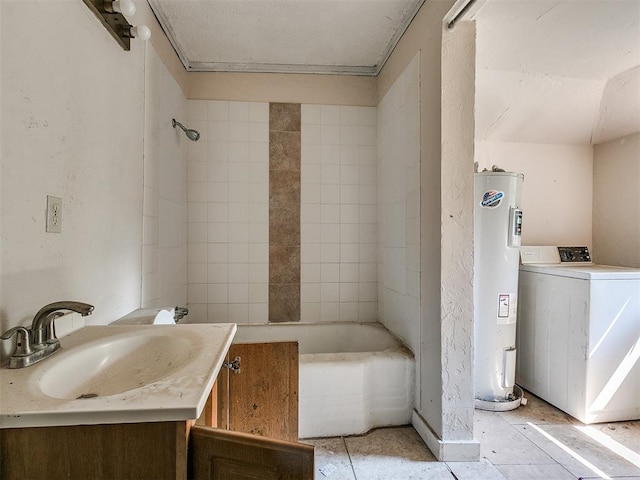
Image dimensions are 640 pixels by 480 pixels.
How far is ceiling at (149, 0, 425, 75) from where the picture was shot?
1.79 metres

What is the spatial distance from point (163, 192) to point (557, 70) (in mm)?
2601

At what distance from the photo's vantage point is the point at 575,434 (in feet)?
5.84

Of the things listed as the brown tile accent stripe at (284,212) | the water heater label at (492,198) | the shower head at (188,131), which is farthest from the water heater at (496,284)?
the shower head at (188,131)

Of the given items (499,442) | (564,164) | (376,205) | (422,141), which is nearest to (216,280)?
(376,205)

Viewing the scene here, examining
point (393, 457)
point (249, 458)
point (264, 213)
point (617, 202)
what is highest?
point (617, 202)

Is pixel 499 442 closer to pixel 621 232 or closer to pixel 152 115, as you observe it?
pixel 621 232

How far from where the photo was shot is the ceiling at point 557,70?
157 centimetres

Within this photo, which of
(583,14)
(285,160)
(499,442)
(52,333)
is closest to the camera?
(52,333)

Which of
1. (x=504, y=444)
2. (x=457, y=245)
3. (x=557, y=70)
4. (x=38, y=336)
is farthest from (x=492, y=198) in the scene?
(x=38, y=336)

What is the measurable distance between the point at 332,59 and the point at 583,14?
4.75 feet

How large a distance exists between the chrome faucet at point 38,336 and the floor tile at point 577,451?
2.14 meters

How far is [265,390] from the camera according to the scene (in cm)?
142

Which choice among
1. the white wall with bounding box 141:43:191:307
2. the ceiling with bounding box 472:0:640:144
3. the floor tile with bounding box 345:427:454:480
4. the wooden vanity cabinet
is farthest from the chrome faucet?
the ceiling with bounding box 472:0:640:144

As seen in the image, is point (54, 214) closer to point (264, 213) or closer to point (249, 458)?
point (249, 458)
